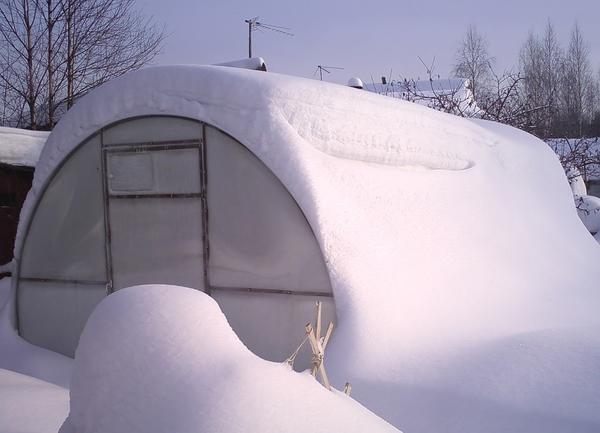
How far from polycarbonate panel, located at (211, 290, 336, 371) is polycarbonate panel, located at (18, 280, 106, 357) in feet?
4.53

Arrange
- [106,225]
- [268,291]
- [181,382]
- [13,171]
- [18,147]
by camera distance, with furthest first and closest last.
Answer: [13,171] → [18,147] → [106,225] → [268,291] → [181,382]

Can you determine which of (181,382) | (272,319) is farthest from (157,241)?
(181,382)

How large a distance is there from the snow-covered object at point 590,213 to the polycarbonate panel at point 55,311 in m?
11.2

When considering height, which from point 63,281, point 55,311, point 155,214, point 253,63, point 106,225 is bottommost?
point 55,311

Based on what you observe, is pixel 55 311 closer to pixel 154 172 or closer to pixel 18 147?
pixel 154 172

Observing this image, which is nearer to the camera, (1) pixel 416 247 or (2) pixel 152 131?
(1) pixel 416 247

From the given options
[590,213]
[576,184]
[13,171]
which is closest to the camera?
[13,171]

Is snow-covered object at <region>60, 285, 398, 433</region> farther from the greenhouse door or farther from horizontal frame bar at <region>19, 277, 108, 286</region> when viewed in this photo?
horizontal frame bar at <region>19, 277, 108, 286</region>

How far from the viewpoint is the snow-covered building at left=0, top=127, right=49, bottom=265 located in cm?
774

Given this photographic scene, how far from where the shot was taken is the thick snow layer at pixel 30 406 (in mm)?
2727

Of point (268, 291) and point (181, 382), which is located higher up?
point (181, 382)

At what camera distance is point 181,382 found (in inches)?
58.1

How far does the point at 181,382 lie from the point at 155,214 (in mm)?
3543

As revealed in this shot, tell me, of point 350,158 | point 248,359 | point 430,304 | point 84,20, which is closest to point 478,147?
point 350,158
